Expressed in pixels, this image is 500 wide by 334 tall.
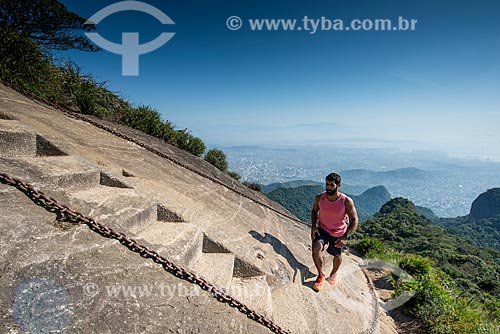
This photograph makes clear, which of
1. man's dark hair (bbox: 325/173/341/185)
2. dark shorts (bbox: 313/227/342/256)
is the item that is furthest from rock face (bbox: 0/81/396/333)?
man's dark hair (bbox: 325/173/341/185)

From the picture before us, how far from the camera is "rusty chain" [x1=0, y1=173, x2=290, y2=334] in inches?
88.7

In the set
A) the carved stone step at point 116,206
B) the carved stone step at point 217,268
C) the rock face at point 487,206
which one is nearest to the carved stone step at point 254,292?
the carved stone step at point 217,268

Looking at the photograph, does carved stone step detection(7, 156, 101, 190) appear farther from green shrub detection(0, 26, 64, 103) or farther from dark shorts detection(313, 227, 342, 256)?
green shrub detection(0, 26, 64, 103)

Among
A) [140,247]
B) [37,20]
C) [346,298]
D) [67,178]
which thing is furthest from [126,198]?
[37,20]

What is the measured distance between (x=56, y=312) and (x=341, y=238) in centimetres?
345

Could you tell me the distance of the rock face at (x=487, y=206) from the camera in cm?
11738

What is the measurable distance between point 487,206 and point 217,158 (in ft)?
510

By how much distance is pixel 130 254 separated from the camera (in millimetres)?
2297

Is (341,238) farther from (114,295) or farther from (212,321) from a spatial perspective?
(114,295)

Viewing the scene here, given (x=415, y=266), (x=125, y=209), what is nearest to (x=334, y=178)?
(x=125, y=209)

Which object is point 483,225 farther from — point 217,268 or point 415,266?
point 217,268

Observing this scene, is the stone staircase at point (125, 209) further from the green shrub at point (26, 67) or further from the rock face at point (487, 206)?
the rock face at point (487, 206)

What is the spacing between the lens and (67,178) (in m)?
2.83

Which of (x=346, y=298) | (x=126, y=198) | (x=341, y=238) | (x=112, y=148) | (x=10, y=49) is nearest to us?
(x=126, y=198)
